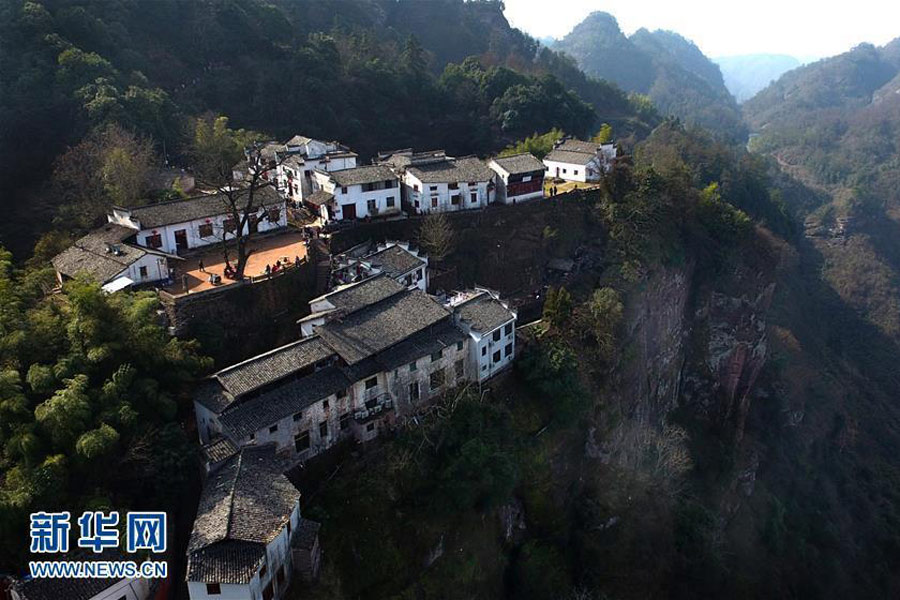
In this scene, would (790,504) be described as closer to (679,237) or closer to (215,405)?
(679,237)

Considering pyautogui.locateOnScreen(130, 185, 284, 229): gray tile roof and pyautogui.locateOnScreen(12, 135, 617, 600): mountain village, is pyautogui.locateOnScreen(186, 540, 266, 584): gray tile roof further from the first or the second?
pyautogui.locateOnScreen(130, 185, 284, 229): gray tile roof

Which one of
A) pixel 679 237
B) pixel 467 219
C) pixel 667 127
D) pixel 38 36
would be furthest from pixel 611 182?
pixel 667 127

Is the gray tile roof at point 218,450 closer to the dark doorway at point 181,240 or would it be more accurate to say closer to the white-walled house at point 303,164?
the dark doorway at point 181,240

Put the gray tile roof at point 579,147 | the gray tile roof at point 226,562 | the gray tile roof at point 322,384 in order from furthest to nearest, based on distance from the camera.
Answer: the gray tile roof at point 579,147 → the gray tile roof at point 322,384 → the gray tile roof at point 226,562

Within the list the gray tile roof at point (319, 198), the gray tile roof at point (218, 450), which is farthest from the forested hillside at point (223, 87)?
the gray tile roof at point (218, 450)

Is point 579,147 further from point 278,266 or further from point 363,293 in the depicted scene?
point 278,266

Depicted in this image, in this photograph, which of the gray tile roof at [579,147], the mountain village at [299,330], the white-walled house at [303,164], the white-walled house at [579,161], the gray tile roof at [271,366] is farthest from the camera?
the gray tile roof at [579,147]

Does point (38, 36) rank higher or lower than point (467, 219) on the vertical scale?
higher

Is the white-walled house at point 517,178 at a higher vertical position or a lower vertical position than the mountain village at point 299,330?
→ higher
